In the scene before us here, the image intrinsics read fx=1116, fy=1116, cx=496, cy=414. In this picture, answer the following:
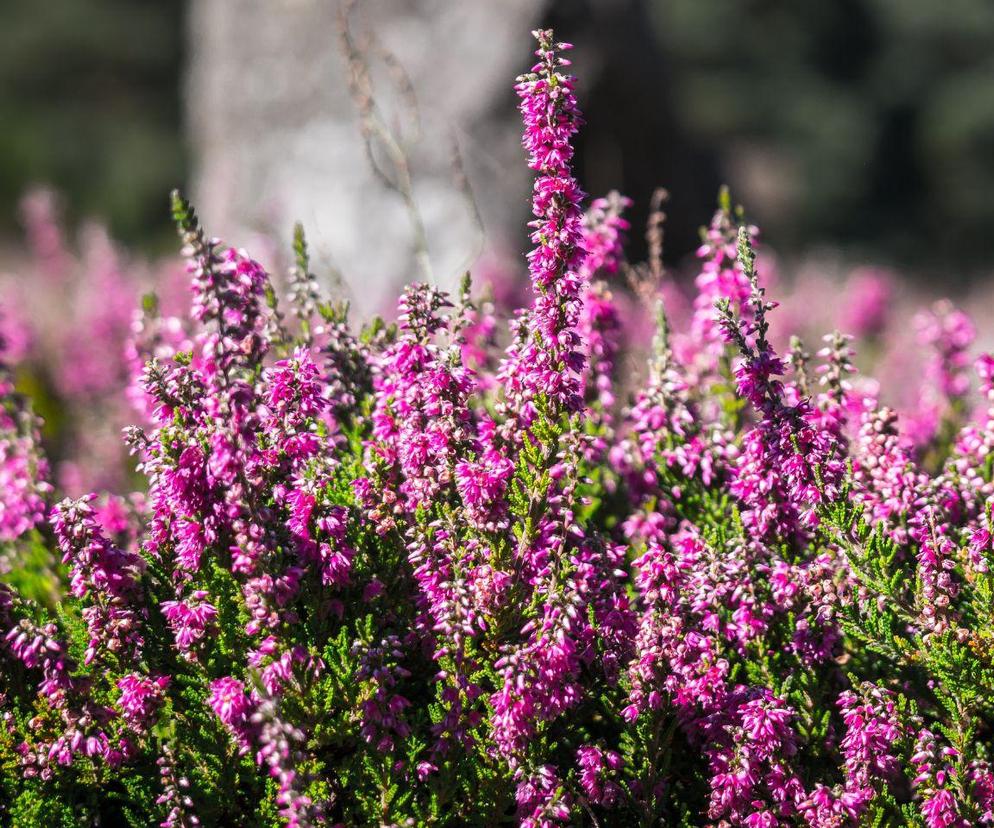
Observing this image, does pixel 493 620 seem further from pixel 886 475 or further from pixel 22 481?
pixel 22 481

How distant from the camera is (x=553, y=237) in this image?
7.52ft

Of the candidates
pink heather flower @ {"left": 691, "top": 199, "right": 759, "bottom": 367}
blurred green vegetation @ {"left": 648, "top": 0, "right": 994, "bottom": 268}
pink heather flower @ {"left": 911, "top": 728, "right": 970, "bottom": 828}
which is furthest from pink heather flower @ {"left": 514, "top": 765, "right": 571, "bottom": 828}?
blurred green vegetation @ {"left": 648, "top": 0, "right": 994, "bottom": 268}

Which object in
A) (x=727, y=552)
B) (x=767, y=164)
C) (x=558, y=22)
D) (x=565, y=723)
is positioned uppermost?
(x=767, y=164)

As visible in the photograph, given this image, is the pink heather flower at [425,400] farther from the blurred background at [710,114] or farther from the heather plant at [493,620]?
the blurred background at [710,114]

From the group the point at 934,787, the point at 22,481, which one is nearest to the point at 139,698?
the point at 22,481

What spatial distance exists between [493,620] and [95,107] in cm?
2660

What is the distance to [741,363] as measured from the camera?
238 cm

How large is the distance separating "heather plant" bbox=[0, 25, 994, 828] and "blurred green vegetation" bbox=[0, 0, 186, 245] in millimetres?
22140

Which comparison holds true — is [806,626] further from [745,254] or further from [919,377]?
[919,377]

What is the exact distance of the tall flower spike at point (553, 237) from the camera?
2.29 meters

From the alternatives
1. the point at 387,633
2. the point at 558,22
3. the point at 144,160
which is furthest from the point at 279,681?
the point at 144,160

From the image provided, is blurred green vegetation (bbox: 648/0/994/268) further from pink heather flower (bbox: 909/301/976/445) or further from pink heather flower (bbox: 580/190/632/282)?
pink heather flower (bbox: 580/190/632/282)

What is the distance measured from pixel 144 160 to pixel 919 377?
21.5 metres

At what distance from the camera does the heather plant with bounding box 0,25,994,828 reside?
2270 millimetres
